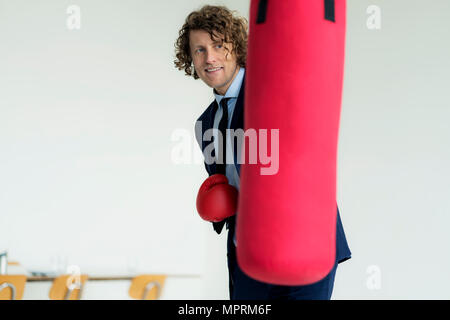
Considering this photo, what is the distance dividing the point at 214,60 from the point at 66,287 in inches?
100

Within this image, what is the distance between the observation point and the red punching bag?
0.90 m

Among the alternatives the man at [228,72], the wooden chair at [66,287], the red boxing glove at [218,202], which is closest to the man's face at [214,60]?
the man at [228,72]

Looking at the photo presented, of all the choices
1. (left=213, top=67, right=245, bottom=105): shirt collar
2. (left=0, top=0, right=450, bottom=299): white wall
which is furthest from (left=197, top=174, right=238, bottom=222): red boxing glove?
(left=0, top=0, right=450, bottom=299): white wall

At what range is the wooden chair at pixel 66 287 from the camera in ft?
10.9

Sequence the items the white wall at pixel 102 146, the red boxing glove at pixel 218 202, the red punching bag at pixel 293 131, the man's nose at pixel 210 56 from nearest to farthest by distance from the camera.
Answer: the red punching bag at pixel 293 131 < the red boxing glove at pixel 218 202 < the man's nose at pixel 210 56 < the white wall at pixel 102 146

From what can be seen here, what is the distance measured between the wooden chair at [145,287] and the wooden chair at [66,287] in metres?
0.38

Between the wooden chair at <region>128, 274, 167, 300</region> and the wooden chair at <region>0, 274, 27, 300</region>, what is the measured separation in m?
0.71

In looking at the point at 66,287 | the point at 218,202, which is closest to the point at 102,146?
the point at 66,287

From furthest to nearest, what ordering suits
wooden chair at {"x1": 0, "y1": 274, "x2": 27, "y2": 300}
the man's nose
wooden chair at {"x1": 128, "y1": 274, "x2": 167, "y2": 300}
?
wooden chair at {"x1": 128, "y1": 274, "x2": 167, "y2": 300} < wooden chair at {"x1": 0, "y1": 274, "x2": 27, "y2": 300} < the man's nose

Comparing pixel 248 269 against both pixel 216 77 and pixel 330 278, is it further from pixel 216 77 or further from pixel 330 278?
pixel 216 77

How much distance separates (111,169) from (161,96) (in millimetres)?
707

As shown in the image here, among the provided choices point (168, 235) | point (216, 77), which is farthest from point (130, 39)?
point (216, 77)

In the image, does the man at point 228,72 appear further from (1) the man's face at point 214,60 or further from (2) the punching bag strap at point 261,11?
(2) the punching bag strap at point 261,11

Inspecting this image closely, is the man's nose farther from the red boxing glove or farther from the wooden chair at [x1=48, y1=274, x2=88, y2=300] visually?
the wooden chair at [x1=48, y1=274, x2=88, y2=300]
